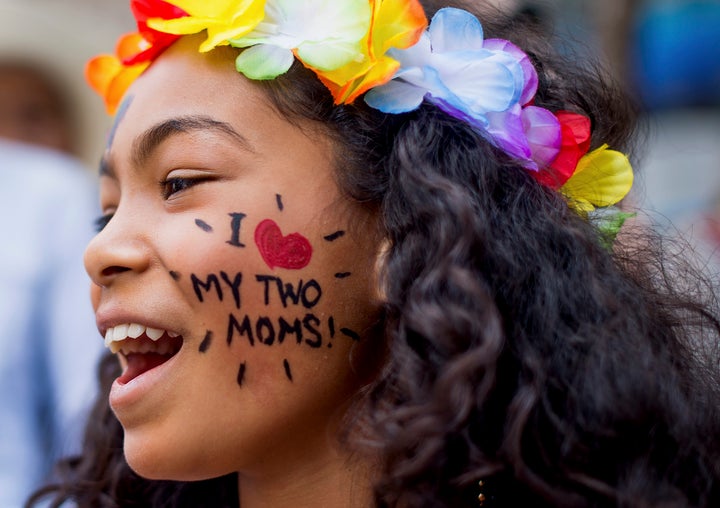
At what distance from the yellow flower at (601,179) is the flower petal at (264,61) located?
0.60 m

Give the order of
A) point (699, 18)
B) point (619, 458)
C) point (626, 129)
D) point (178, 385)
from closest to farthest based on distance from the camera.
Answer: point (619, 458) < point (178, 385) < point (626, 129) < point (699, 18)

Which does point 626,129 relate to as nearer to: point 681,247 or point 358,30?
point 681,247

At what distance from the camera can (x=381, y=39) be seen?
6.07ft

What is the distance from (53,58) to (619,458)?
3586 millimetres

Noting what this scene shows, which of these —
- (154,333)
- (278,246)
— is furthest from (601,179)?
(154,333)

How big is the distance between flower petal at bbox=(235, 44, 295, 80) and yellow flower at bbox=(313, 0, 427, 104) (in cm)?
6

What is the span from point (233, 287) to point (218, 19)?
1.70 feet

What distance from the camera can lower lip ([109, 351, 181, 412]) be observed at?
5.86ft

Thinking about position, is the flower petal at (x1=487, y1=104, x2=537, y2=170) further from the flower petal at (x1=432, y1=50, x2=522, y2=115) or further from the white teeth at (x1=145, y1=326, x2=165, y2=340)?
the white teeth at (x1=145, y1=326, x2=165, y2=340)

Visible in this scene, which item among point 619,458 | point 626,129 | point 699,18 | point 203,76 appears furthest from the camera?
point 699,18

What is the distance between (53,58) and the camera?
4.48m

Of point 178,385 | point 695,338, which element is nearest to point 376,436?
point 178,385

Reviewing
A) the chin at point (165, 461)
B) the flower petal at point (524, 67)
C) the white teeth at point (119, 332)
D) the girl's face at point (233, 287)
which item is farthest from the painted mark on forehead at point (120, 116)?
the flower petal at point (524, 67)

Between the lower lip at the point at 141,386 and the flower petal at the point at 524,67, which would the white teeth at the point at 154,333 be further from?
the flower petal at the point at 524,67
